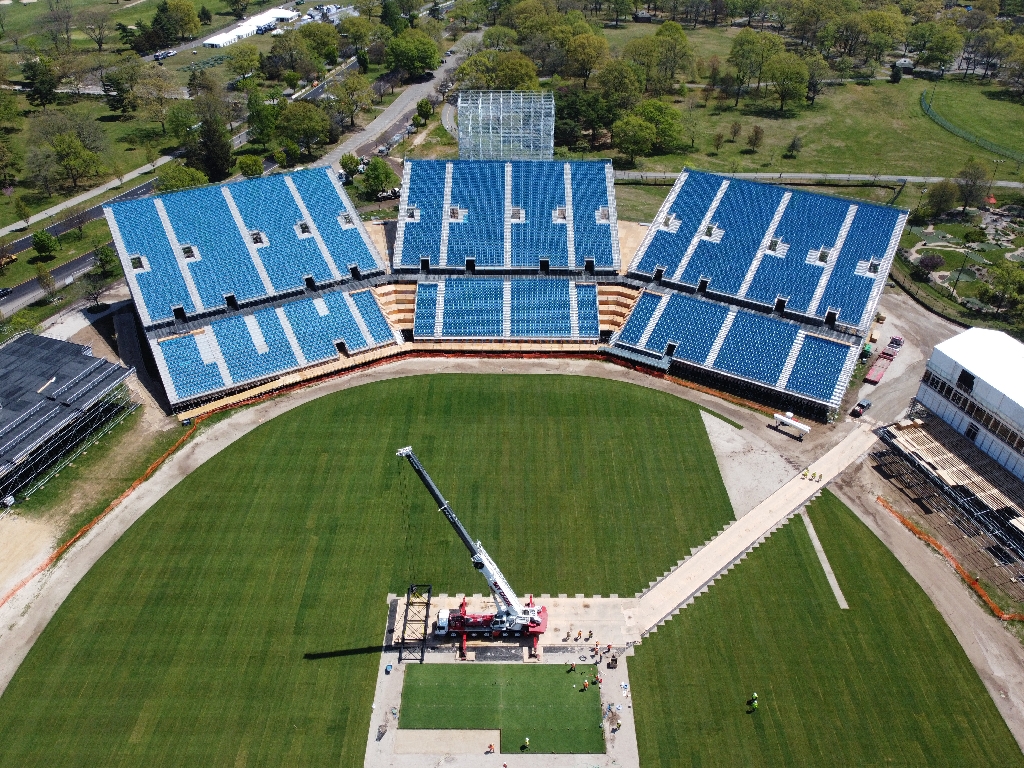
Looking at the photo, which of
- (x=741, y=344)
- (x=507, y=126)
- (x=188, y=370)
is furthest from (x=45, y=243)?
(x=741, y=344)

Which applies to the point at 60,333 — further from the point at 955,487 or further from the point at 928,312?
the point at 928,312

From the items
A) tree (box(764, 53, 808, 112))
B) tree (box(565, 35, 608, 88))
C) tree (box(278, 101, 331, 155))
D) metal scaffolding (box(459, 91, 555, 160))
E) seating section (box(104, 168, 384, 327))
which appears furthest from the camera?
tree (box(565, 35, 608, 88))

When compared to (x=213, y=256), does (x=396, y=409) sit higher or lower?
lower

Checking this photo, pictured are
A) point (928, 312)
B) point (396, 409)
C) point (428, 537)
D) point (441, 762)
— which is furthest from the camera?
point (928, 312)

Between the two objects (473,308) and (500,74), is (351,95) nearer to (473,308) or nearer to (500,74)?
(500,74)

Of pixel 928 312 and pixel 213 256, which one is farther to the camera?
pixel 928 312

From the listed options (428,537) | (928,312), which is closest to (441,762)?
(428,537)

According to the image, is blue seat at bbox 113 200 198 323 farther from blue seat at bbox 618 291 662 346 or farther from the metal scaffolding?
blue seat at bbox 618 291 662 346

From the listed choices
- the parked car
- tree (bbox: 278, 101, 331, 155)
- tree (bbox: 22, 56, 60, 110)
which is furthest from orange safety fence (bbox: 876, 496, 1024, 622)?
tree (bbox: 22, 56, 60, 110)
